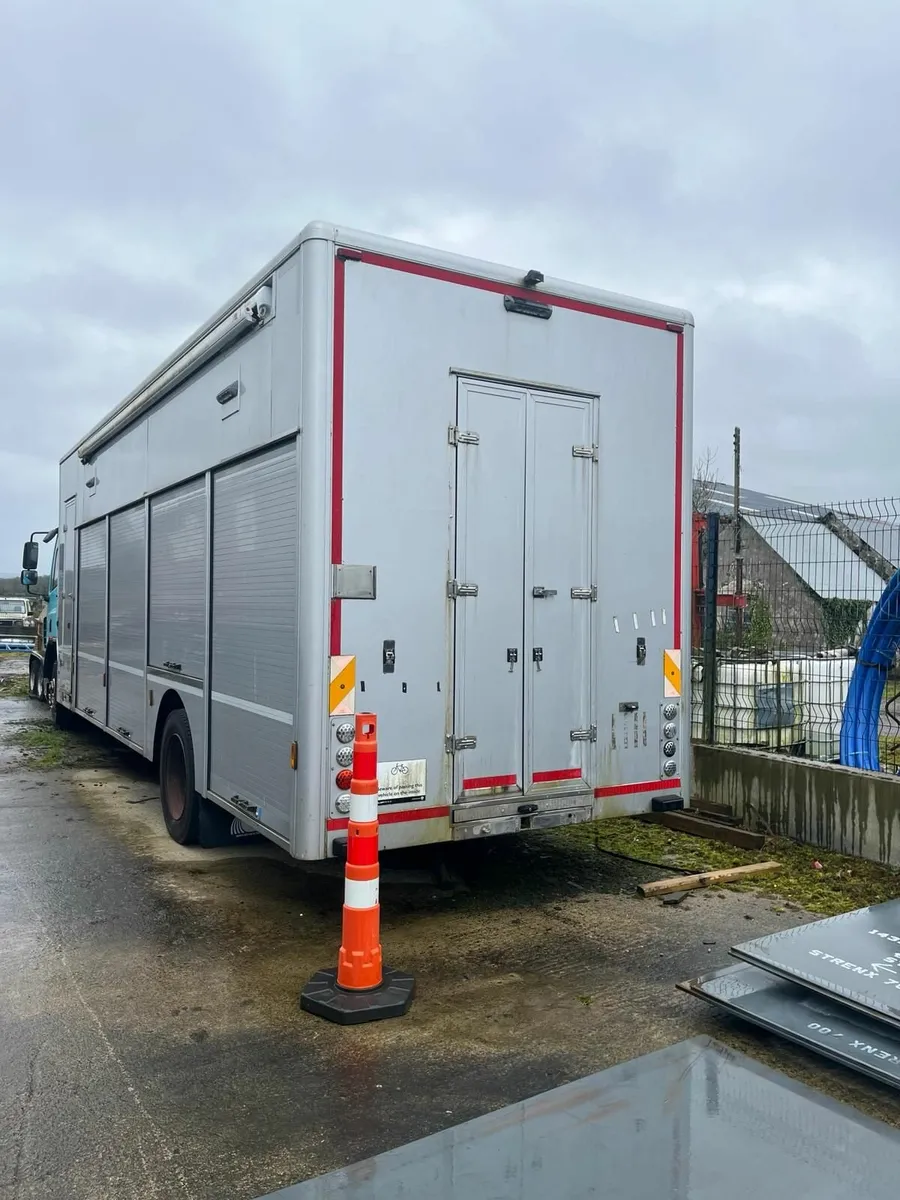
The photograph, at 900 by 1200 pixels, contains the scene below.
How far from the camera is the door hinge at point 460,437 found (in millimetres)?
5332

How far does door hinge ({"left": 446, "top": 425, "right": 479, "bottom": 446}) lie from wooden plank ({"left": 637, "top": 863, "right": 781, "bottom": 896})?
2.89m

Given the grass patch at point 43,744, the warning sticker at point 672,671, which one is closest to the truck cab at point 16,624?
the grass patch at point 43,744

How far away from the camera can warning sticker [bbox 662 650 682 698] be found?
20.1 ft

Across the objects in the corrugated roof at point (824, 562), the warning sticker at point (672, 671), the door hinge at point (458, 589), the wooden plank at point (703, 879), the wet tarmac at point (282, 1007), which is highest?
the corrugated roof at point (824, 562)

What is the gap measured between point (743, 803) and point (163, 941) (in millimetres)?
4637

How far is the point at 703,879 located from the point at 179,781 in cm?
372

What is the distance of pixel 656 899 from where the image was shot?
19.6ft

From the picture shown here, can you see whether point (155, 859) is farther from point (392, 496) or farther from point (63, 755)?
point (63, 755)

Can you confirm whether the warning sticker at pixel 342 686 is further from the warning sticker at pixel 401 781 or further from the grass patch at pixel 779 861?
the grass patch at pixel 779 861

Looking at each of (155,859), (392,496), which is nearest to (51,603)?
(155,859)

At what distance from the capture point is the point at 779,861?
22.4 feet

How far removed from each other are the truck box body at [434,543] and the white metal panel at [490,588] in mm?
12

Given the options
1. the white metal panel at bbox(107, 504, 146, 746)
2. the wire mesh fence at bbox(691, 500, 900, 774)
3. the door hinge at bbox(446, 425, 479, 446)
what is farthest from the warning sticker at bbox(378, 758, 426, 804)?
the white metal panel at bbox(107, 504, 146, 746)

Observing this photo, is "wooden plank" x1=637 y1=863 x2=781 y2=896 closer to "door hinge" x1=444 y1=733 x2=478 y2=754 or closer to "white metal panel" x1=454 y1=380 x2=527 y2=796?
"white metal panel" x1=454 y1=380 x2=527 y2=796
